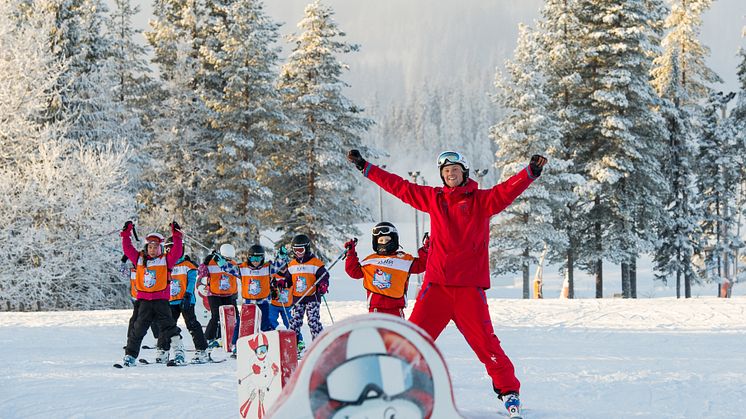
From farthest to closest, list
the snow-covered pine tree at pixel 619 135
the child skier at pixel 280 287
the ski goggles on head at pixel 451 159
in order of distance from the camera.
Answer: the snow-covered pine tree at pixel 619 135, the child skier at pixel 280 287, the ski goggles on head at pixel 451 159

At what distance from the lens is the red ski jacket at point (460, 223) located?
15.6 feet

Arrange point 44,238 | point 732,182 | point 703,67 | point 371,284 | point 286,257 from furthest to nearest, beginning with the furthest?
point 732,182 → point 703,67 → point 44,238 → point 286,257 → point 371,284

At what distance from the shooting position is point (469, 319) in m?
4.74

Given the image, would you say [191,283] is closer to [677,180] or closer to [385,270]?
[385,270]

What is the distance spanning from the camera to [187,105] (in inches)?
1123

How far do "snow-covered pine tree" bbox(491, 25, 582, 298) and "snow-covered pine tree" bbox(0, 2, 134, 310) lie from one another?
14.8 metres

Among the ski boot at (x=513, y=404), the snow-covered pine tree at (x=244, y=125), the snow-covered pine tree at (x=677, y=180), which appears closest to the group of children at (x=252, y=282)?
the ski boot at (x=513, y=404)

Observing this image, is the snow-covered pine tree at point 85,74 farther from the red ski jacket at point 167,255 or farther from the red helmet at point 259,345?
the red helmet at point 259,345

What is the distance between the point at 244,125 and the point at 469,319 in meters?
24.3

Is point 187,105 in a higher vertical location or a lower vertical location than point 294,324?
higher

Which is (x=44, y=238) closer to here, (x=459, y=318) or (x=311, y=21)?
(x=311, y=21)

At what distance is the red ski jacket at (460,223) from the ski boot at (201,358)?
5059 mm

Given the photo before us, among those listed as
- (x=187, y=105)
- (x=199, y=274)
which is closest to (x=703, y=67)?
(x=187, y=105)

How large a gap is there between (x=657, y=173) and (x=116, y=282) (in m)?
22.4
